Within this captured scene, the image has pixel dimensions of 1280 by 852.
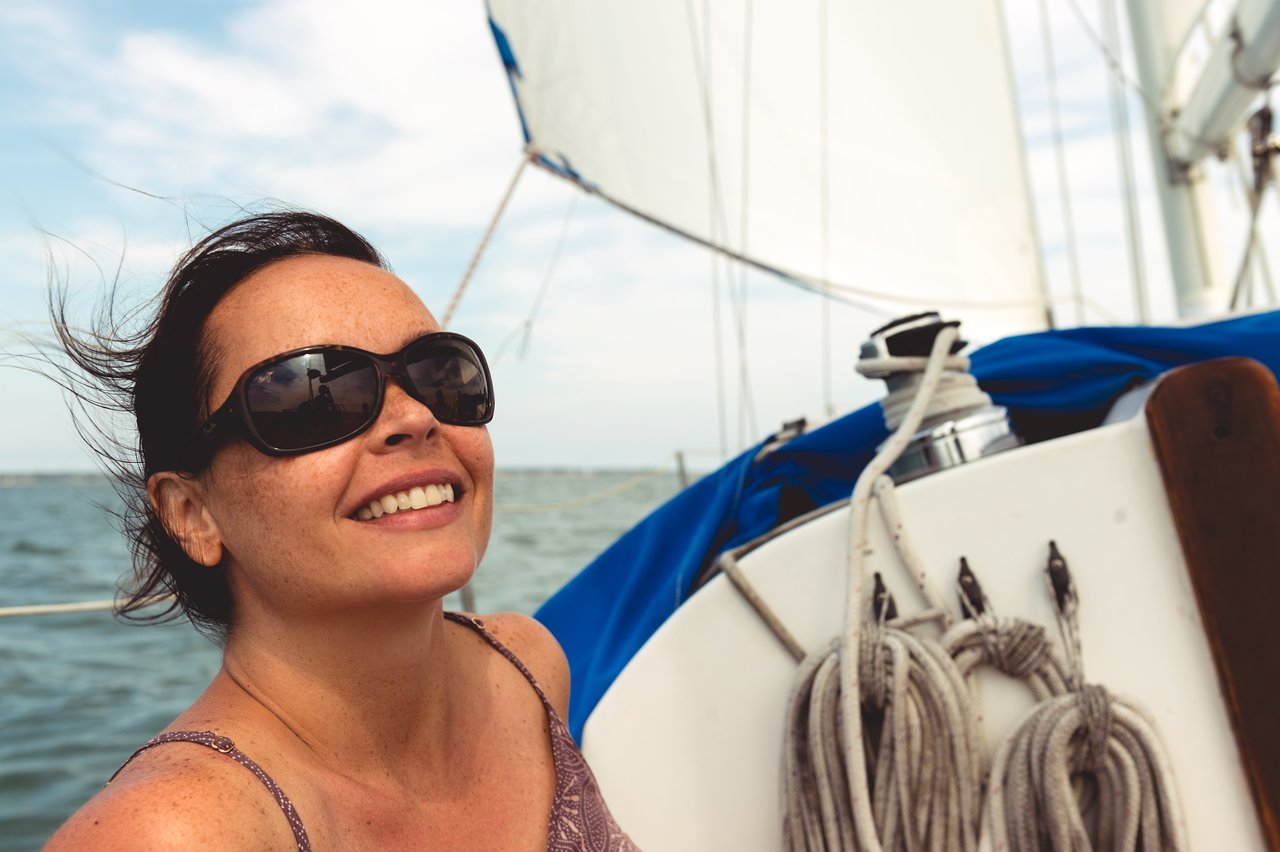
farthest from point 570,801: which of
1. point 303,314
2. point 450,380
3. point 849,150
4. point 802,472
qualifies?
point 849,150

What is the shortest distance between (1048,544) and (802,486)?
0.50 meters

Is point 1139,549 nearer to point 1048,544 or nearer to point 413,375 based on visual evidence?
point 1048,544

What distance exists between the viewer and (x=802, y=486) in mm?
1707

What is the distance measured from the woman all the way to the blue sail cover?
602mm

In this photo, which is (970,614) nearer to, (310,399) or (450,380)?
(450,380)

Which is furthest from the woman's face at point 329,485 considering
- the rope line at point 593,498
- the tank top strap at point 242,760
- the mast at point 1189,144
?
the mast at point 1189,144

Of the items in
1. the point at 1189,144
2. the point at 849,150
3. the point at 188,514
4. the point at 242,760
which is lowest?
the point at 242,760

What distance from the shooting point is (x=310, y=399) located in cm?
88

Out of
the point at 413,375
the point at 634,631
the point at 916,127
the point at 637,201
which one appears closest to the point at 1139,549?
the point at 634,631

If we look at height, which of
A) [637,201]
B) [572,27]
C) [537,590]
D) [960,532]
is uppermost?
[572,27]

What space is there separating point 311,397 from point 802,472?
1.03m

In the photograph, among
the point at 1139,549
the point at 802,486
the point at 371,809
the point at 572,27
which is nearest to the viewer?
the point at 371,809

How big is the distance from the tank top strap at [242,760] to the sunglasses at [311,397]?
0.25 m

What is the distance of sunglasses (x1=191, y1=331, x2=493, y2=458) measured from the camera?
88 cm
